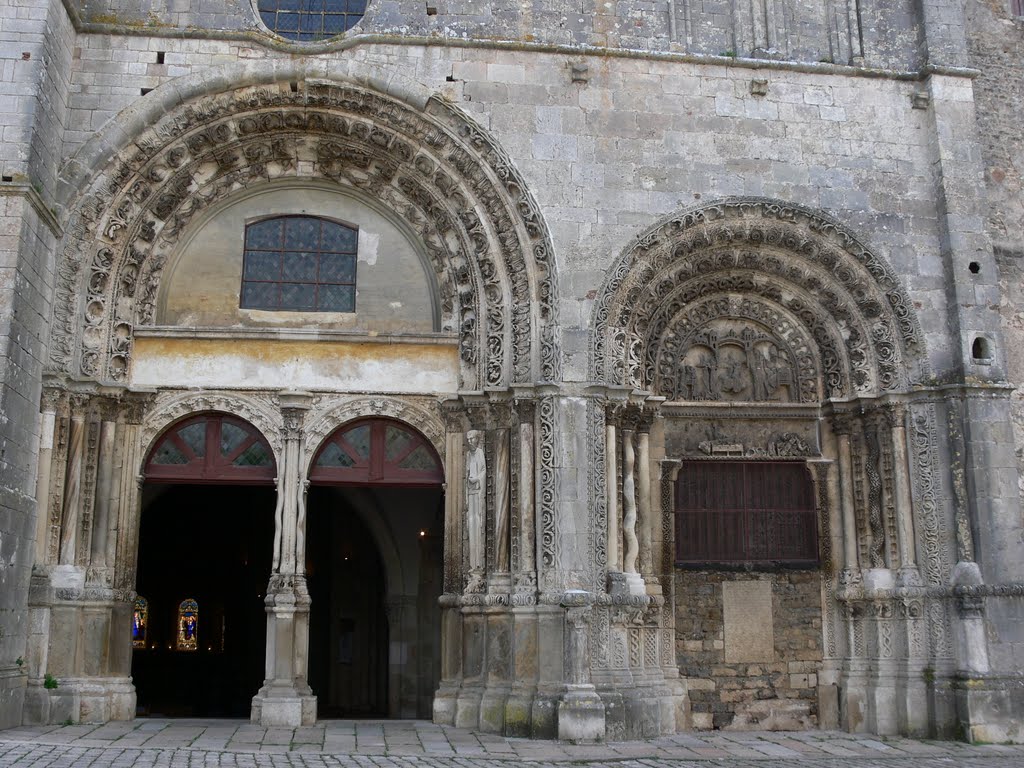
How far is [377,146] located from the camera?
456 inches

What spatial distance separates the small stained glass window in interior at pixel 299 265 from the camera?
11.8 metres

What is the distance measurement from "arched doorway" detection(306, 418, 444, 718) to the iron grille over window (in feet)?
9.26

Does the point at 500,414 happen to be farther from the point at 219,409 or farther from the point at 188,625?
the point at 188,625

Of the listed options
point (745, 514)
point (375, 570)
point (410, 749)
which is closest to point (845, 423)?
point (745, 514)

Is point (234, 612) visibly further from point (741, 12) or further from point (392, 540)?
point (741, 12)

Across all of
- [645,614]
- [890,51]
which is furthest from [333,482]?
[890,51]

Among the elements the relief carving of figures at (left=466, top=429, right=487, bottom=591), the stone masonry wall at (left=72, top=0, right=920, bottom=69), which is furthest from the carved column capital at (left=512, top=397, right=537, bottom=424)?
the stone masonry wall at (left=72, top=0, right=920, bottom=69)

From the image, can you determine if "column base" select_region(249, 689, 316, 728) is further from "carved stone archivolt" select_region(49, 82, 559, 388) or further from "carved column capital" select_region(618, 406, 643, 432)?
"carved column capital" select_region(618, 406, 643, 432)

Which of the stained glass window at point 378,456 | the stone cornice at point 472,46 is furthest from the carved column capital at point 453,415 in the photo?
the stone cornice at point 472,46

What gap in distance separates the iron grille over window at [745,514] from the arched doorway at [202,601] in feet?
32.1

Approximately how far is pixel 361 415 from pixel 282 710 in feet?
10.2

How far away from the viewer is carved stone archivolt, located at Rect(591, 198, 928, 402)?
37.0 ft

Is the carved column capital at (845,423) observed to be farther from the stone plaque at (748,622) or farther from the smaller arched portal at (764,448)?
the stone plaque at (748,622)

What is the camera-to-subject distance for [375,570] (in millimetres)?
18219
